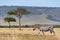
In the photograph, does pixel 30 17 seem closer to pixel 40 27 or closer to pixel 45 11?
pixel 45 11

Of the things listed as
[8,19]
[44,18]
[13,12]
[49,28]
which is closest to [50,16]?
[44,18]

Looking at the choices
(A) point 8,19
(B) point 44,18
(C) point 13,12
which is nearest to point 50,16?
(B) point 44,18

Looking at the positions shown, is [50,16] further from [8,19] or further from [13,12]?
[13,12]

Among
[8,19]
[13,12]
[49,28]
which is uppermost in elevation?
[49,28]

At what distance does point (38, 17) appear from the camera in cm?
10525

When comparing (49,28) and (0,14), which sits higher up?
(49,28)

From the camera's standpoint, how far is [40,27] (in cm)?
2077

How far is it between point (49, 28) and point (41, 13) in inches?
3520

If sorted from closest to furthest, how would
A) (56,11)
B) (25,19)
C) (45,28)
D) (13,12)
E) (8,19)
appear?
(45,28) → (13,12) → (8,19) → (25,19) → (56,11)

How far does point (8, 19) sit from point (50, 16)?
42997 millimetres

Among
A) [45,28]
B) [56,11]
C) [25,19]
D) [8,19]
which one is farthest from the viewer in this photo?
[56,11]

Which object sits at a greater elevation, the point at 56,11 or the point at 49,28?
the point at 49,28

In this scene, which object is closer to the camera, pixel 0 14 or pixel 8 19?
pixel 8 19

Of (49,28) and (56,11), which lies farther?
(56,11)
